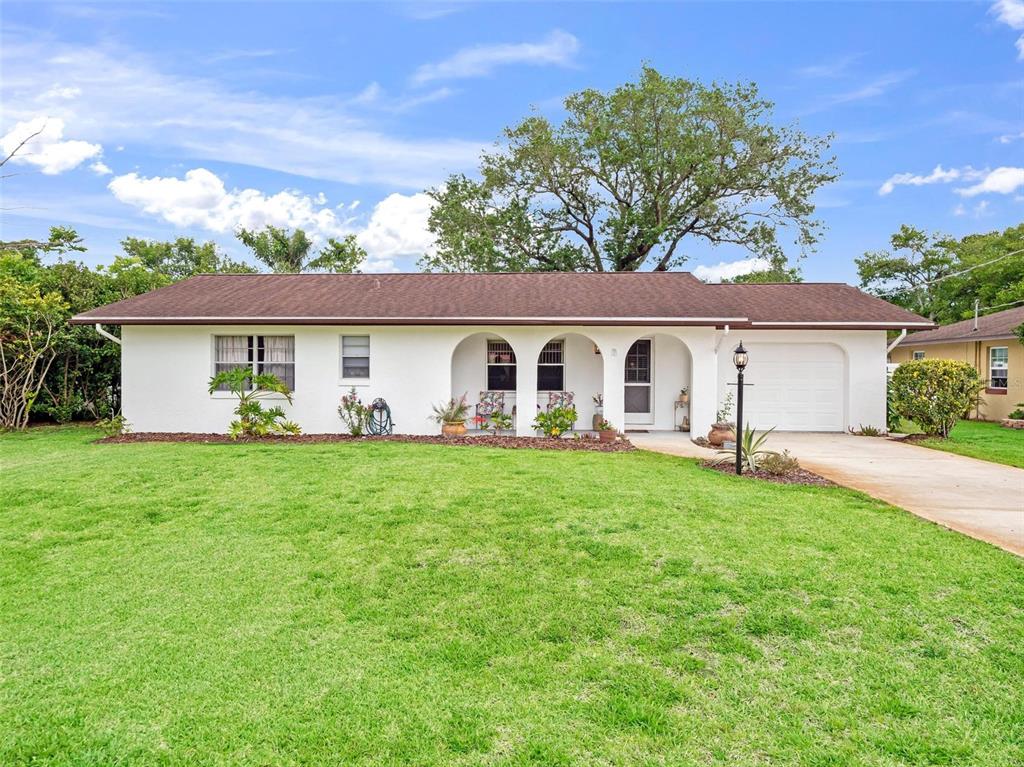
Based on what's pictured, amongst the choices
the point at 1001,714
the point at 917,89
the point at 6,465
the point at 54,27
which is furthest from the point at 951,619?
the point at 917,89

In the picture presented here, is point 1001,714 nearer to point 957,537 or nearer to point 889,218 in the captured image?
point 957,537

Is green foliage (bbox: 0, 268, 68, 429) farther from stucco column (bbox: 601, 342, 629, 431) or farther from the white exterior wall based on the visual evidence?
stucco column (bbox: 601, 342, 629, 431)

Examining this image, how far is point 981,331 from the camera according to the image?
18859mm

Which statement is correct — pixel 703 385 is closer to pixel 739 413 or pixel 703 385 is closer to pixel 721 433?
pixel 721 433

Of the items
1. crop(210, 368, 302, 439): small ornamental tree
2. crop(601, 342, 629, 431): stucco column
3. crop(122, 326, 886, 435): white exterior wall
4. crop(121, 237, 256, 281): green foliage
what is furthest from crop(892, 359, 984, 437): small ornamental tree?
crop(121, 237, 256, 281): green foliage

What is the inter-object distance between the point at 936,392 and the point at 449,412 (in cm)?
1073

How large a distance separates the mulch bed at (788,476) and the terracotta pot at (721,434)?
8.66 feet

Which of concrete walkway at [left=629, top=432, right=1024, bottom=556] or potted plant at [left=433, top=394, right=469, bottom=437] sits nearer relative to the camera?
concrete walkway at [left=629, top=432, right=1024, bottom=556]

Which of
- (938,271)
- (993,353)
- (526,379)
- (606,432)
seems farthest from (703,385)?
(938,271)

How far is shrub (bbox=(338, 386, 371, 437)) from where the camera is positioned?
12.5 metres

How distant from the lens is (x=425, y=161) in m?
25.9

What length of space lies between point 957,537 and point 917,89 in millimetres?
19156

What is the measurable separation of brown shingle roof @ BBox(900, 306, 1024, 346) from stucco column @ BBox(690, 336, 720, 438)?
36.7 feet

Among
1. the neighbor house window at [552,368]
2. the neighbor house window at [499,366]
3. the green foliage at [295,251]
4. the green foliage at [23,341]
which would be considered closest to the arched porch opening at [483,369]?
the neighbor house window at [499,366]
